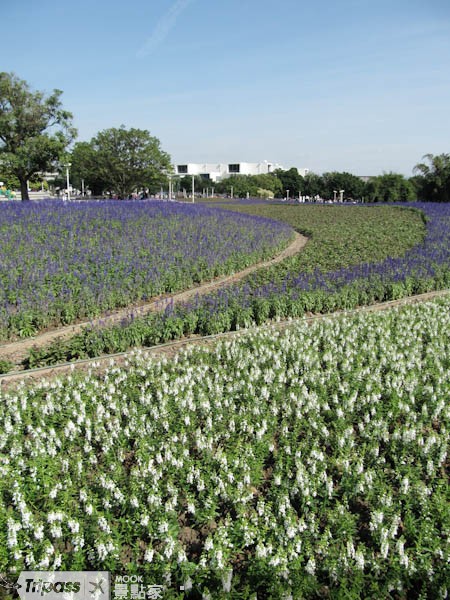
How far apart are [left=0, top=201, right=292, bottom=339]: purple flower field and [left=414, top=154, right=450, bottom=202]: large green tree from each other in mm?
45073

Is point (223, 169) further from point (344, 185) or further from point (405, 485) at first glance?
point (405, 485)

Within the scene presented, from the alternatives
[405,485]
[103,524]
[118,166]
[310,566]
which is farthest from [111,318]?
[118,166]

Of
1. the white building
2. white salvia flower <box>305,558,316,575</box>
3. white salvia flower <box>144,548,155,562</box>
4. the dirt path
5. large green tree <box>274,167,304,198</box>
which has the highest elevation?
the white building

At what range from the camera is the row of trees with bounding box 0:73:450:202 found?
28.3 m

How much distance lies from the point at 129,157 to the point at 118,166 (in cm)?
152

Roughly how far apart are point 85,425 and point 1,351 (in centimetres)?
378

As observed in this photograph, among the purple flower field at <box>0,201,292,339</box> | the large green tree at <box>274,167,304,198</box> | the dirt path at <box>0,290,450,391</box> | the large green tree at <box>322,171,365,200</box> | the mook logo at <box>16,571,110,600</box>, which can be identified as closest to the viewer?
the mook logo at <box>16,571,110,600</box>

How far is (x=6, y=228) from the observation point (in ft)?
51.5

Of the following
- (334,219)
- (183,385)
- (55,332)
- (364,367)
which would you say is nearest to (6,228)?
(55,332)

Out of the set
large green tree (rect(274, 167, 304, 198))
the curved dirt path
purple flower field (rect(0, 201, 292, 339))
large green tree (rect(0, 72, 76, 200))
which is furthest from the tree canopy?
large green tree (rect(274, 167, 304, 198))

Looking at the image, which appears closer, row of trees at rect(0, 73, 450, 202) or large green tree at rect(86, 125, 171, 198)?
row of trees at rect(0, 73, 450, 202)

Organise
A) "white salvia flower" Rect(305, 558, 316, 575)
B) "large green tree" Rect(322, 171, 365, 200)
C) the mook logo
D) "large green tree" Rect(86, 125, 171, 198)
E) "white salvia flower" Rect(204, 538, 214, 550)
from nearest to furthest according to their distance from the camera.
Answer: the mook logo < "white salvia flower" Rect(305, 558, 316, 575) < "white salvia flower" Rect(204, 538, 214, 550) < "large green tree" Rect(86, 125, 171, 198) < "large green tree" Rect(322, 171, 365, 200)

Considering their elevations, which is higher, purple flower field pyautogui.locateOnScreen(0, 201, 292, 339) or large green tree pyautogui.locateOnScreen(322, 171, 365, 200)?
large green tree pyautogui.locateOnScreen(322, 171, 365, 200)

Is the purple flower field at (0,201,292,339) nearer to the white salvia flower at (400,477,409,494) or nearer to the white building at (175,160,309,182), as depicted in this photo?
the white salvia flower at (400,477,409,494)
